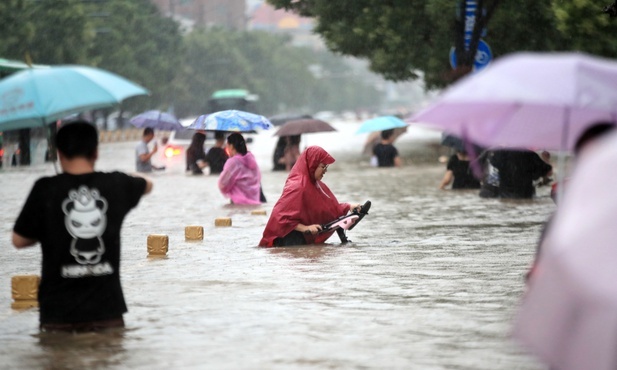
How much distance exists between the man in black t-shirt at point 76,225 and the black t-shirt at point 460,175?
58.9 feet

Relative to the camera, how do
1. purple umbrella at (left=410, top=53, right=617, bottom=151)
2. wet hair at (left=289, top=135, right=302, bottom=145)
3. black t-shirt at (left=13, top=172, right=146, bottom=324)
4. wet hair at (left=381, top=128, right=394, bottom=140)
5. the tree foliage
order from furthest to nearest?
1. the tree foliage
2. wet hair at (left=381, top=128, right=394, bottom=140)
3. wet hair at (left=289, top=135, right=302, bottom=145)
4. black t-shirt at (left=13, top=172, right=146, bottom=324)
5. purple umbrella at (left=410, top=53, right=617, bottom=151)

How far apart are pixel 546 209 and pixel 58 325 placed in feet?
44.3

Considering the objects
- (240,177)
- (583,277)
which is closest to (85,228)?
(583,277)

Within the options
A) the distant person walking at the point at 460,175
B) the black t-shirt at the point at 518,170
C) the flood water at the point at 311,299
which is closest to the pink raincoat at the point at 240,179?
the flood water at the point at 311,299

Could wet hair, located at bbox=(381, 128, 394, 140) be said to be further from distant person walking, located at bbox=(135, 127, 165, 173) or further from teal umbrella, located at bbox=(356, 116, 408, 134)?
distant person walking, located at bbox=(135, 127, 165, 173)

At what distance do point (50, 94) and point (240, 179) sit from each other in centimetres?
1364

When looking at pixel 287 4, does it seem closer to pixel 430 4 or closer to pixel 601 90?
pixel 430 4

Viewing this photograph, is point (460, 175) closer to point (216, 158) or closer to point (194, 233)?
point (216, 158)

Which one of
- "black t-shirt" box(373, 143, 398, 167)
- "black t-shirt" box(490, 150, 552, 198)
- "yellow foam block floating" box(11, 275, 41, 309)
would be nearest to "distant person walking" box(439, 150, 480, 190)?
"black t-shirt" box(490, 150, 552, 198)

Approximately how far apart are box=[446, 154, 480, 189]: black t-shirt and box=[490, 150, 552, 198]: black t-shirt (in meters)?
2.68

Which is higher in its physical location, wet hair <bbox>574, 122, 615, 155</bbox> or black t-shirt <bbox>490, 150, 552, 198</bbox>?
wet hair <bbox>574, 122, 615, 155</bbox>

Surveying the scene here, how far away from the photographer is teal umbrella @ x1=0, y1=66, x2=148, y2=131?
8.35 m

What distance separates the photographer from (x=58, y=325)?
323 inches

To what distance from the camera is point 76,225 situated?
8.02m
